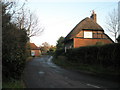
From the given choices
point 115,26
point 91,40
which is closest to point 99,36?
point 91,40

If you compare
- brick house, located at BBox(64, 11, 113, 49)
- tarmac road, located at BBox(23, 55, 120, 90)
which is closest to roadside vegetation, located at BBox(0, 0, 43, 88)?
tarmac road, located at BBox(23, 55, 120, 90)

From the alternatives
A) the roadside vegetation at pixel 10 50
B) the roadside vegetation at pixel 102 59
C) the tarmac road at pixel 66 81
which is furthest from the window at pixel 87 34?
the roadside vegetation at pixel 10 50

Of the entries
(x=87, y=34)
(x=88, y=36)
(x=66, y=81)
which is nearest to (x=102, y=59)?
(x=66, y=81)

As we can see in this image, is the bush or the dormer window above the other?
the dormer window

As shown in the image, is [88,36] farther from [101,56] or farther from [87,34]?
[101,56]

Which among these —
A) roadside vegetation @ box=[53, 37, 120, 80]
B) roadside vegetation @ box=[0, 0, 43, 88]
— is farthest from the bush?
roadside vegetation @ box=[0, 0, 43, 88]

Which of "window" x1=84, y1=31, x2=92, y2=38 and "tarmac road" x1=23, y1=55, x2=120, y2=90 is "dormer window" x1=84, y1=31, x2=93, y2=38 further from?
"tarmac road" x1=23, y1=55, x2=120, y2=90

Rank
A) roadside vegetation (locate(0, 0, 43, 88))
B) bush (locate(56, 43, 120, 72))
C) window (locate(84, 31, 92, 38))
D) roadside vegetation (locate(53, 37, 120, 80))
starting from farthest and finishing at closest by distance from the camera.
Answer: window (locate(84, 31, 92, 38)) < bush (locate(56, 43, 120, 72)) < roadside vegetation (locate(53, 37, 120, 80)) < roadside vegetation (locate(0, 0, 43, 88))

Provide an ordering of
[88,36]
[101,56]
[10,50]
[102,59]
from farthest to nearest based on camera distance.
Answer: [88,36] → [101,56] → [102,59] → [10,50]

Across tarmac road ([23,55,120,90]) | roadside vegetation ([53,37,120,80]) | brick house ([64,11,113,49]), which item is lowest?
tarmac road ([23,55,120,90])

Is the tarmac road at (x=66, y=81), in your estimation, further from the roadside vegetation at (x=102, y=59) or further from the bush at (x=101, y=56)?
the bush at (x=101, y=56)

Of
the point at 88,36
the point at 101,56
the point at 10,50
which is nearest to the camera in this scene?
the point at 10,50

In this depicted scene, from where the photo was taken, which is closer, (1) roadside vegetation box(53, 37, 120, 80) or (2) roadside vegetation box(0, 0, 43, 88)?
(2) roadside vegetation box(0, 0, 43, 88)

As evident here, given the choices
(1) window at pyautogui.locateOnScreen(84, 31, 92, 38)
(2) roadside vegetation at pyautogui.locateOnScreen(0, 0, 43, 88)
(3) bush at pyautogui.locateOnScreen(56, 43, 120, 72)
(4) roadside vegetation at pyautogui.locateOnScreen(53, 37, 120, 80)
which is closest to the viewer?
(2) roadside vegetation at pyautogui.locateOnScreen(0, 0, 43, 88)
